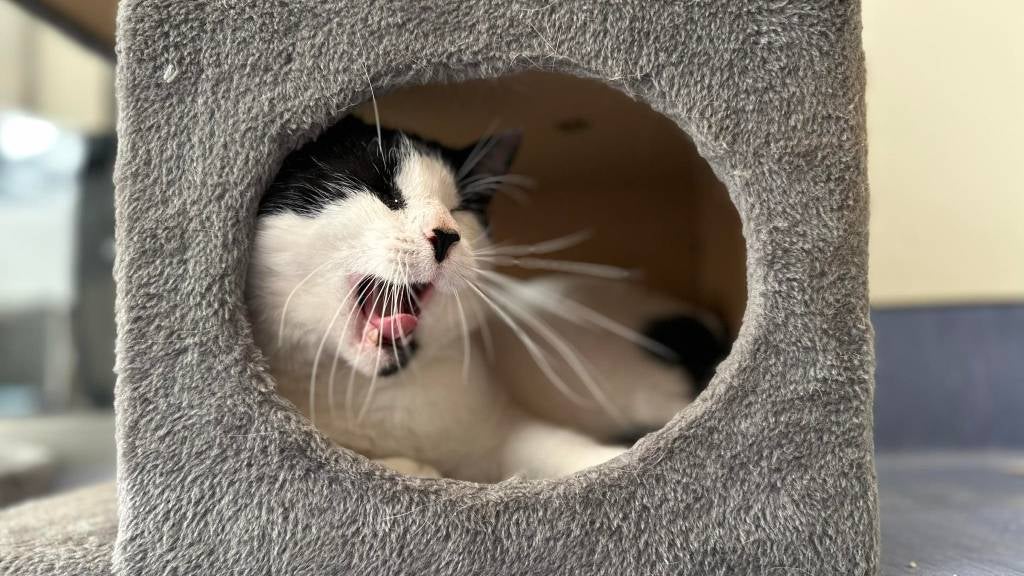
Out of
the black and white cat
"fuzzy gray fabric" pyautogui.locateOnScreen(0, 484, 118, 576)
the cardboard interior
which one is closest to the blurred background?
the cardboard interior

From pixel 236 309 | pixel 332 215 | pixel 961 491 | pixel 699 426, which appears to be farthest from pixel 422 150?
pixel 961 491

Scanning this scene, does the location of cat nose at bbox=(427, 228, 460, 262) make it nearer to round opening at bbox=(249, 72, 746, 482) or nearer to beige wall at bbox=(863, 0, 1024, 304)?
round opening at bbox=(249, 72, 746, 482)

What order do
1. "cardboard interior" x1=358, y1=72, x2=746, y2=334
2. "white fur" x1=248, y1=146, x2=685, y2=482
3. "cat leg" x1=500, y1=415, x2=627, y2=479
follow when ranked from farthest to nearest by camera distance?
"cardboard interior" x1=358, y1=72, x2=746, y2=334
"cat leg" x1=500, y1=415, x2=627, y2=479
"white fur" x1=248, y1=146, x2=685, y2=482

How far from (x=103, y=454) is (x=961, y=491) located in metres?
1.81

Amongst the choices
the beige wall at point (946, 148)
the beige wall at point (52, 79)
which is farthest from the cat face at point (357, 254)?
the beige wall at point (52, 79)

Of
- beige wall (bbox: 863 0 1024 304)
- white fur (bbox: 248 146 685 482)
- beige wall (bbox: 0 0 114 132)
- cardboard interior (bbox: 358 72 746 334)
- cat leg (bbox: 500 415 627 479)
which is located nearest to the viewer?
white fur (bbox: 248 146 685 482)

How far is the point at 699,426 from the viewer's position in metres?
0.67

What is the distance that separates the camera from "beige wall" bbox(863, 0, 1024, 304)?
155 centimetres

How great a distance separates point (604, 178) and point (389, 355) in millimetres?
865

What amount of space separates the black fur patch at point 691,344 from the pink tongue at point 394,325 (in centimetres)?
51

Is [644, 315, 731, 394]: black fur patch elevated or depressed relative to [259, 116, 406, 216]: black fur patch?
depressed

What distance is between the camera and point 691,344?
1.19 meters

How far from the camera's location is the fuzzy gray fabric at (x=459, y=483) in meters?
0.66

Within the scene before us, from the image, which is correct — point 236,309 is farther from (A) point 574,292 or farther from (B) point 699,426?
(A) point 574,292
